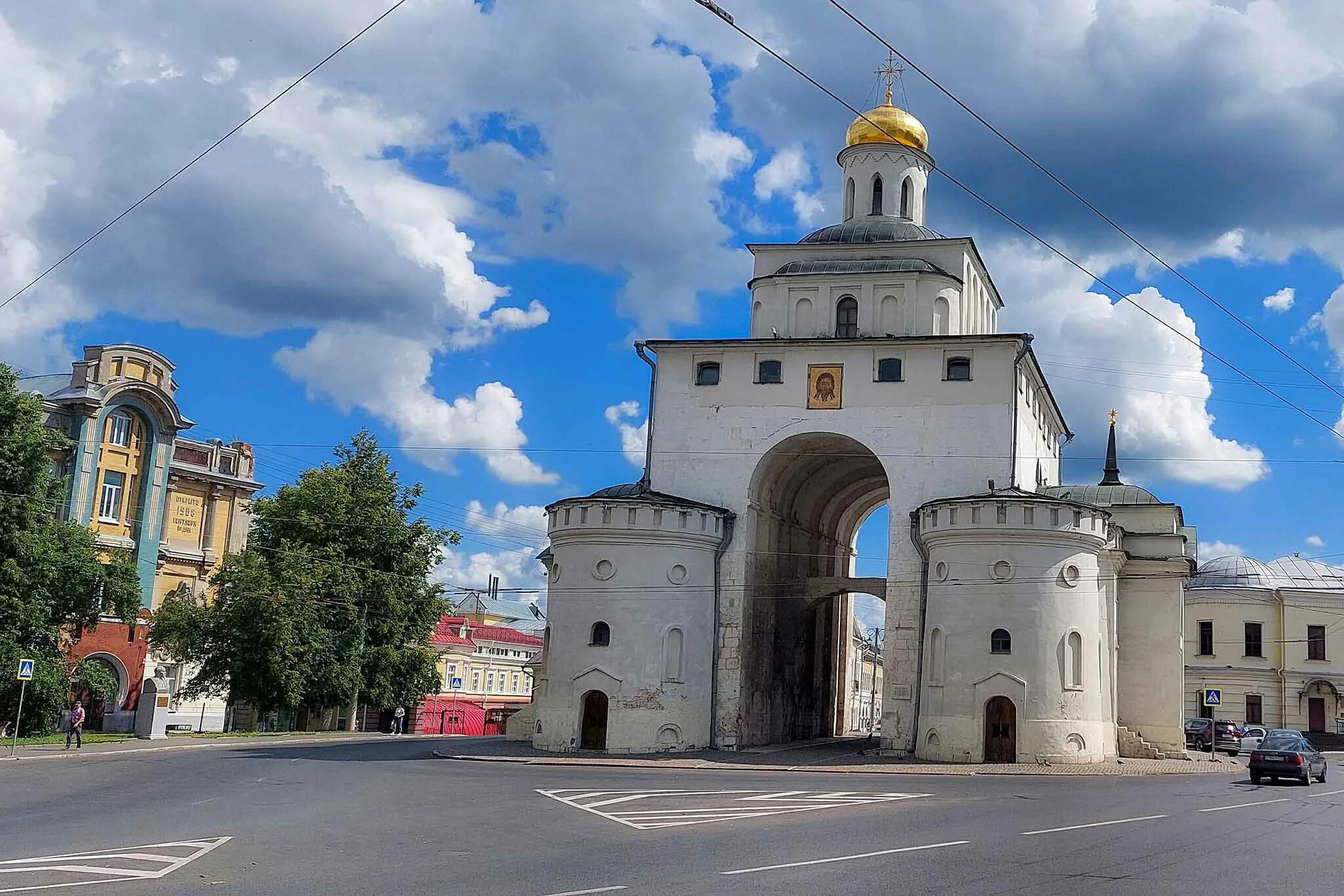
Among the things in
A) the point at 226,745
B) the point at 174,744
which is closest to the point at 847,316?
the point at 226,745

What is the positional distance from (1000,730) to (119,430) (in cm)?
3346

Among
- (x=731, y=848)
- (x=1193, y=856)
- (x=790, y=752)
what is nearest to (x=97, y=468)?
(x=790, y=752)

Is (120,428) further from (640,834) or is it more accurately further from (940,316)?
(640,834)

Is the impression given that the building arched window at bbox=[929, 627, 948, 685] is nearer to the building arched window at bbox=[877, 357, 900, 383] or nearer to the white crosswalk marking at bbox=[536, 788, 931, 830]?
the building arched window at bbox=[877, 357, 900, 383]

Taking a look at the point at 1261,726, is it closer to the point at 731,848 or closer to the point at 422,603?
the point at 422,603

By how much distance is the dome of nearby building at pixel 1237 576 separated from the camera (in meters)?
63.6

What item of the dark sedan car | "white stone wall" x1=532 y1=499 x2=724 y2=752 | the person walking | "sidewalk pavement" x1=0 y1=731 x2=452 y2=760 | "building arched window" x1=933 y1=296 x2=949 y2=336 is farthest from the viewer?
"building arched window" x1=933 y1=296 x2=949 y2=336

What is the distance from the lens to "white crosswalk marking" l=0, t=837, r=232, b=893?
10406mm

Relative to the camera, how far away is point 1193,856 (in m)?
13.4

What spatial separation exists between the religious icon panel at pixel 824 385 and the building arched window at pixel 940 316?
4051 millimetres

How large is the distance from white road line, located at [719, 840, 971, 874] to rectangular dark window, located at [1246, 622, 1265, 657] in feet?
170

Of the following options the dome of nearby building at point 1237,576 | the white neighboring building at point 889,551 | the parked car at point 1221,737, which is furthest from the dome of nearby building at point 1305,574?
the white neighboring building at point 889,551

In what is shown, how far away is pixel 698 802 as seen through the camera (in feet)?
64.0

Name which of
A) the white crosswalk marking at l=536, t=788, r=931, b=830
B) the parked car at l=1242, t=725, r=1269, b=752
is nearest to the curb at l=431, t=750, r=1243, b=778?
the white crosswalk marking at l=536, t=788, r=931, b=830
